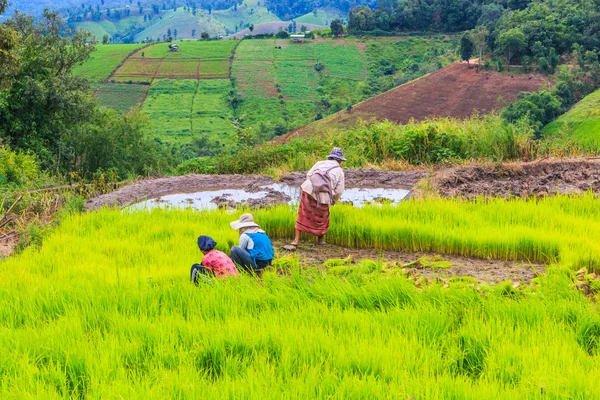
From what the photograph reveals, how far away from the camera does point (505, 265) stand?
699 centimetres

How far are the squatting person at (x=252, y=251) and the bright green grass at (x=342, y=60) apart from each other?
103 m

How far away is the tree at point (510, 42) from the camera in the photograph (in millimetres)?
71188

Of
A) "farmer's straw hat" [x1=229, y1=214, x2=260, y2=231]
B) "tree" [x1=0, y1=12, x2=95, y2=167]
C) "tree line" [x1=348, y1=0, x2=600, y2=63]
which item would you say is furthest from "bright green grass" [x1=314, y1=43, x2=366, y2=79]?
"farmer's straw hat" [x1=229, y1=214, x2=260, y2=231]

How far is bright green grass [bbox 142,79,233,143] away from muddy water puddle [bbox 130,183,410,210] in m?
68.0

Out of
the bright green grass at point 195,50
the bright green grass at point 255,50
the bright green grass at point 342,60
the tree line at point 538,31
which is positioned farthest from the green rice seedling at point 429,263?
the bright green grass at point 195,50

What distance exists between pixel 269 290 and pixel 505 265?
3.14 metres

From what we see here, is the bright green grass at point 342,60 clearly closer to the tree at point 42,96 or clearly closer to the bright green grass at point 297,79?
the bright green grass at point 297,79

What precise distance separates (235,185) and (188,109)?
86216mm

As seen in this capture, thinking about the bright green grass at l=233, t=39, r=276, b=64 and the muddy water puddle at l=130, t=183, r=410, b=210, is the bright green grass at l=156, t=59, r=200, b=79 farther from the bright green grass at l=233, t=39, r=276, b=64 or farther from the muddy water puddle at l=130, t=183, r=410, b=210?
the muddy water puddle at l=130, t=183, r=410, b=210

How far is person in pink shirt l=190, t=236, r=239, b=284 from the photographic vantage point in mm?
5897

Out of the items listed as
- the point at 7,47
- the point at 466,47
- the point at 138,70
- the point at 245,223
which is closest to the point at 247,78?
the point at 138,70

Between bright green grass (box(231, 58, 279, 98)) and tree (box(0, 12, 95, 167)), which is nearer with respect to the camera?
tree (box(0, 12, 95, 167))

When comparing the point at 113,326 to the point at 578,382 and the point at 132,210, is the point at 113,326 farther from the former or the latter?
the point at 132,210

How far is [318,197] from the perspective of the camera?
7828 mm
